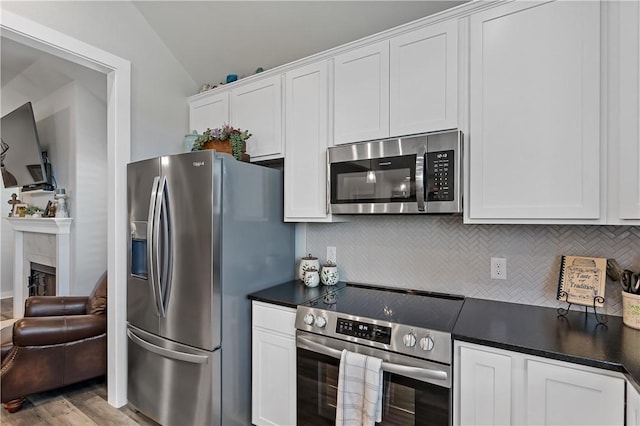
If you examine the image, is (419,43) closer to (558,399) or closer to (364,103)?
(364,103)

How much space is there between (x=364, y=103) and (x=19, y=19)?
2.04 m

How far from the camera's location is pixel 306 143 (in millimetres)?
2119

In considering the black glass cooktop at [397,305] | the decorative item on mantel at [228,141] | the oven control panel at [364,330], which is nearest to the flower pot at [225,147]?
the decorative item on mantel at [228,141]

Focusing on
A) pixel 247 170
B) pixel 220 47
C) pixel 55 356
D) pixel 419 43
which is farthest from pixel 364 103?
pixel 55 356

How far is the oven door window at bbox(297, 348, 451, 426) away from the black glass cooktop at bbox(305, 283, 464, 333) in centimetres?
25

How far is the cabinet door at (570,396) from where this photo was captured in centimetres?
109

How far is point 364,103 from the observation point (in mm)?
1897

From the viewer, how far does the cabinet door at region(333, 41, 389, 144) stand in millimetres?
1837

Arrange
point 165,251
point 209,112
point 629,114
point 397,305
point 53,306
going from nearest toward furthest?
1. point 629,114
2. point 397,305
3. point 165,251
4. point 209,112
5. point 53,306

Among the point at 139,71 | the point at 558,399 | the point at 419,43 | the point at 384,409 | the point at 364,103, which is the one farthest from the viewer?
the point at 139,71

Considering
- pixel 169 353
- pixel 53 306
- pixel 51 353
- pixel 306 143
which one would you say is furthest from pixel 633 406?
pixel 53 306

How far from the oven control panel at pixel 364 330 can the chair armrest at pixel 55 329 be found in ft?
6.75

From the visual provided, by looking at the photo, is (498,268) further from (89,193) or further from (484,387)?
(89,193)

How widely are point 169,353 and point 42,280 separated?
340cm
